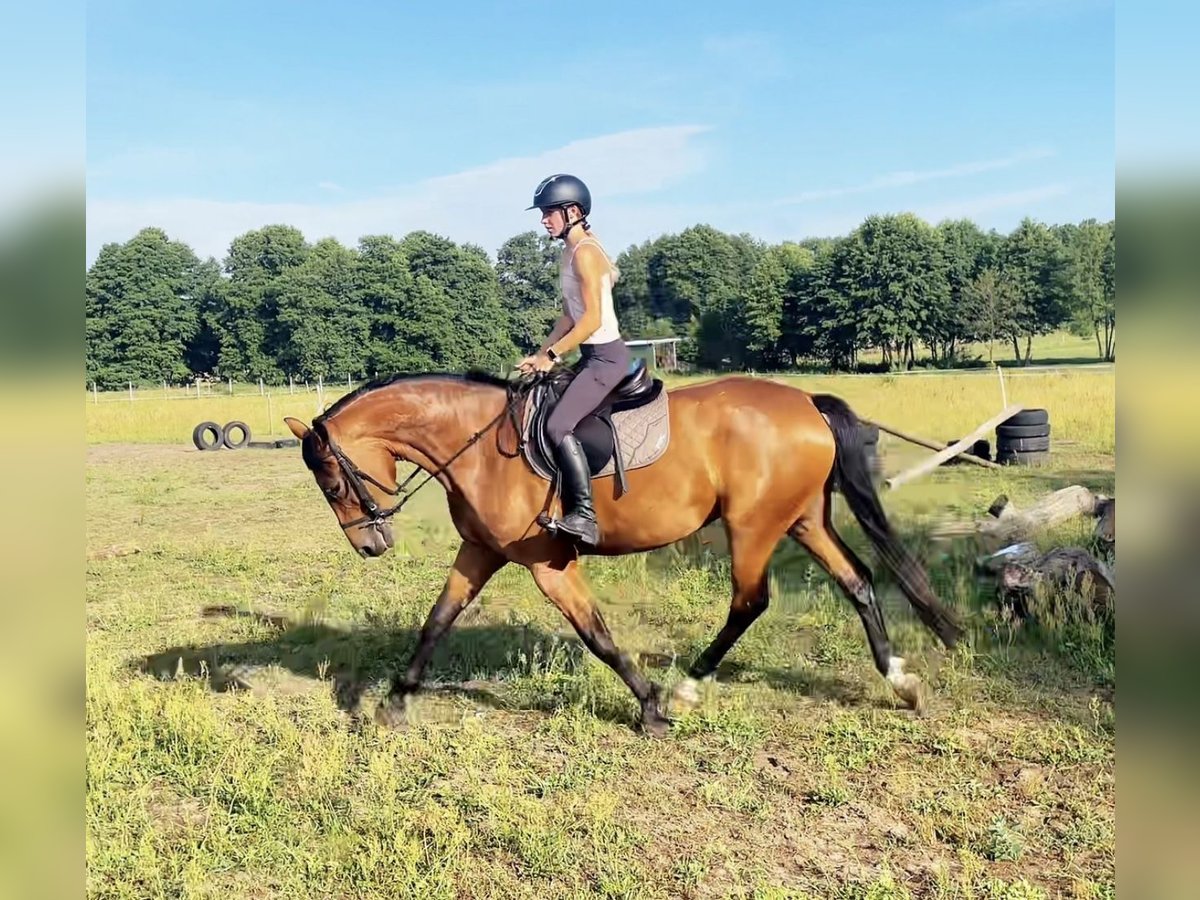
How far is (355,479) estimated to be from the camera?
16.7ft

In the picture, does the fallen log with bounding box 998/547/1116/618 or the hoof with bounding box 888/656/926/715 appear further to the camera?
the fallen log with bounding box 998/547/1116/618

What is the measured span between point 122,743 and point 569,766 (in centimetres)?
274

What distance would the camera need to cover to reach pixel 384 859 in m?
3.72

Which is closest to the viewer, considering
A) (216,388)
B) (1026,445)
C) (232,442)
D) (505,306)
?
(1026,445)

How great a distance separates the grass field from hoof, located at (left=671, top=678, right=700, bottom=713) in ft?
0.53

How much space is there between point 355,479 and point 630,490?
5.64 feet

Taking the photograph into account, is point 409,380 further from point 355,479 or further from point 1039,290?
point 1039,290

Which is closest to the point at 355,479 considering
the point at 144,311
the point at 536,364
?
the point at 536,364

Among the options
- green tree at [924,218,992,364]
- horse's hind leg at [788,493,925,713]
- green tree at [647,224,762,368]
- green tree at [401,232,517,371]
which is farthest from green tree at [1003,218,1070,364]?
horse's hind leg at [788,493,925,713]

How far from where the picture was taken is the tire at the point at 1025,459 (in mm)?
14094

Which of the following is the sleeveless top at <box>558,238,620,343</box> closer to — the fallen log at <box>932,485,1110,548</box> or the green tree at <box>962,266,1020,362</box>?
the fallen log at <box>932,485,1110,548</box>

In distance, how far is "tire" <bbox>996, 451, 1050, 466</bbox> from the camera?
14.1m

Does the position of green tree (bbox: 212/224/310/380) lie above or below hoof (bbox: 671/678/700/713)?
above
